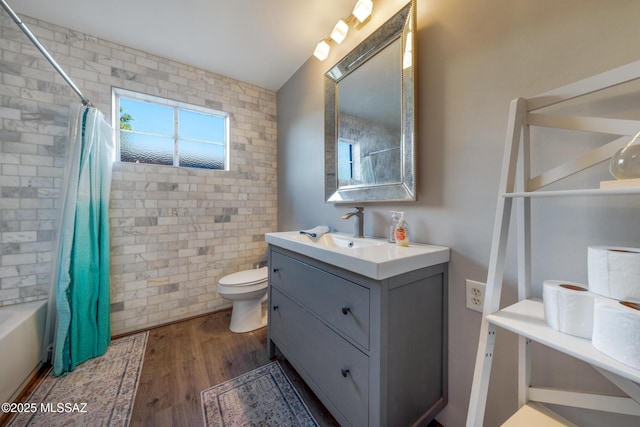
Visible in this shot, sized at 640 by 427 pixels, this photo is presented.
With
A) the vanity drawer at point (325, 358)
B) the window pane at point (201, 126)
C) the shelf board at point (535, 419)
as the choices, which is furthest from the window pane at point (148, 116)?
the shelf board at point (535, 419)

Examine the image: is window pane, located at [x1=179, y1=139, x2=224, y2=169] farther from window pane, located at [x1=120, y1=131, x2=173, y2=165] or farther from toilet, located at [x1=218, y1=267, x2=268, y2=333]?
toilet, located at [x1=218, y1=267, x2=268, y2=333]

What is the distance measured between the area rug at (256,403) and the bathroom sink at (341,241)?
899mm

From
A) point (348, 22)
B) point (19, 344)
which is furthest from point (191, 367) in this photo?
point (348, 22)

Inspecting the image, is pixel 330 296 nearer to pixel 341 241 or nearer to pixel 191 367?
pixel 341 241

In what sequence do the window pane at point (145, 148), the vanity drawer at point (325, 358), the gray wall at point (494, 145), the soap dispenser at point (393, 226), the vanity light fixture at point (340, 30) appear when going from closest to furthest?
the gray wall at point (494, 145), the vanity drawer at point (325, 358), the soap dispenser at point (393, 226), the vanity light fixture at point (340, 30), the window pane at point (145, 148)

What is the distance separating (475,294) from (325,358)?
76cm

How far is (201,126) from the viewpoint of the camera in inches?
92.5

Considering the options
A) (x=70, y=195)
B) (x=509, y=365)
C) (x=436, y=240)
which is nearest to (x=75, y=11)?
(x=70, y=195)

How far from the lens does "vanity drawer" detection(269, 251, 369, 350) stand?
0.93m

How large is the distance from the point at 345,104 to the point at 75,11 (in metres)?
1.98

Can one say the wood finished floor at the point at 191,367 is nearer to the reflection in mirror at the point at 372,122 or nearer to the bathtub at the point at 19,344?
the bathtub at the point at 19,344

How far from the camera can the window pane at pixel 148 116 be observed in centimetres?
207

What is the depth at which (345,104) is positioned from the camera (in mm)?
1689

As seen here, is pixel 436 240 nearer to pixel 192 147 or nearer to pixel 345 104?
pixel 345 104
